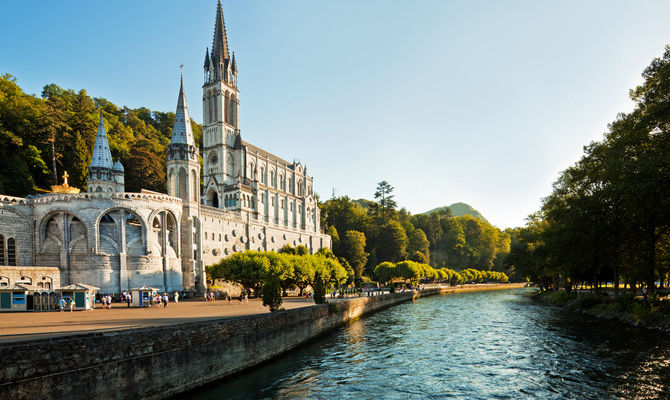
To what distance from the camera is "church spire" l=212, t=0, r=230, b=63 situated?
85250mm

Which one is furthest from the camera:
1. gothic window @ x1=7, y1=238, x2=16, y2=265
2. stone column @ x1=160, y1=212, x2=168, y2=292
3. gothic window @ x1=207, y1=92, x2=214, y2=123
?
gothic window @ x1=207, y1=92, x2=214, y2=123

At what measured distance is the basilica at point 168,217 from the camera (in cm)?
4191

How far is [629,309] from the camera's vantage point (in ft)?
107

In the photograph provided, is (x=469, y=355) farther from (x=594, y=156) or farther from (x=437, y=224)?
(x=437, y=224)

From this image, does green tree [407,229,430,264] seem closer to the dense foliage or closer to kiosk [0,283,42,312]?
the dense foliage

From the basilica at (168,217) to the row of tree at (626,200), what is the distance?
44.4 m

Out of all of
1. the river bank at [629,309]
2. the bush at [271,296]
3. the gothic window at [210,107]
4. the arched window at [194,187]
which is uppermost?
the gothic window at [210,107]

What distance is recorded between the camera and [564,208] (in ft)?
141

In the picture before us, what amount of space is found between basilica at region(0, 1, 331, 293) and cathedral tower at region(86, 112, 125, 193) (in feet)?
0.45

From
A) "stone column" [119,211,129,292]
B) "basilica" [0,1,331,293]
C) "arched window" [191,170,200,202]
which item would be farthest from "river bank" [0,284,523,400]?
"arched window" [191,170,200,202]

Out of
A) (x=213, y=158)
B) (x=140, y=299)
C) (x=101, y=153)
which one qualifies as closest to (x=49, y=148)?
(x=101, y=153)

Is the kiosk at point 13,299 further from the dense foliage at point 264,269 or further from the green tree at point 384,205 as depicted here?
the green tree at point 384,205

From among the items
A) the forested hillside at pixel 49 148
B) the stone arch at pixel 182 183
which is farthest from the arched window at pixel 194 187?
the forested hillside at pixel 49 148

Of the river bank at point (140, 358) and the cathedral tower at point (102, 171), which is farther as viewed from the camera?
the cathedral tower at point (102, 171)
